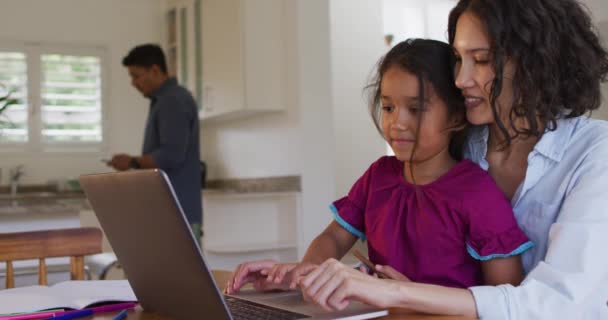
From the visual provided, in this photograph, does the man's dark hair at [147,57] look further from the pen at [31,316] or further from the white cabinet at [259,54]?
the pen at [31,316]

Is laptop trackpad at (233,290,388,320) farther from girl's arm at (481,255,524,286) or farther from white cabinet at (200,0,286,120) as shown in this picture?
white cabinet at (200,0,286,120)

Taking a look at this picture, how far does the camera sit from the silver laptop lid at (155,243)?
33.2 inches

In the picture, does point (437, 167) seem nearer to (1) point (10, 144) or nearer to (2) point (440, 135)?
(2) point (440, 135)

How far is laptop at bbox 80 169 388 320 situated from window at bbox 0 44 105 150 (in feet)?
15.7

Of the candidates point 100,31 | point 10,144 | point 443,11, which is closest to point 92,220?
point 10,144

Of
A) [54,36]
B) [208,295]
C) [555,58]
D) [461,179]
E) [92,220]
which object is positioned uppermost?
[54,36]

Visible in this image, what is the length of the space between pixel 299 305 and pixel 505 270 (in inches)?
12.4

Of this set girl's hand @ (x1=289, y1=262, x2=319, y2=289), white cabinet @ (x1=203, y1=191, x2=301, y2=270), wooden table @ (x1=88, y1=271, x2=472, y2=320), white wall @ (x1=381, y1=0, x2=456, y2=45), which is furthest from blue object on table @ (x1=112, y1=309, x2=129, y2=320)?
white wall @ (x1=381, y1=0, x2=456, y2=45)

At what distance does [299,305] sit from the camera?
41.5 inches

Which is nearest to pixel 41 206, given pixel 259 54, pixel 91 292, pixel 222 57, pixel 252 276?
pixel 222 57

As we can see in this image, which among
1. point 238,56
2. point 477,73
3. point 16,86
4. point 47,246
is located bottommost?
point 47,246

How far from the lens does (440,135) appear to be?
1.27 metres

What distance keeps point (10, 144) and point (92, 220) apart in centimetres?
201

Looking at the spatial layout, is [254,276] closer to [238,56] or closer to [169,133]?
[169,133]
